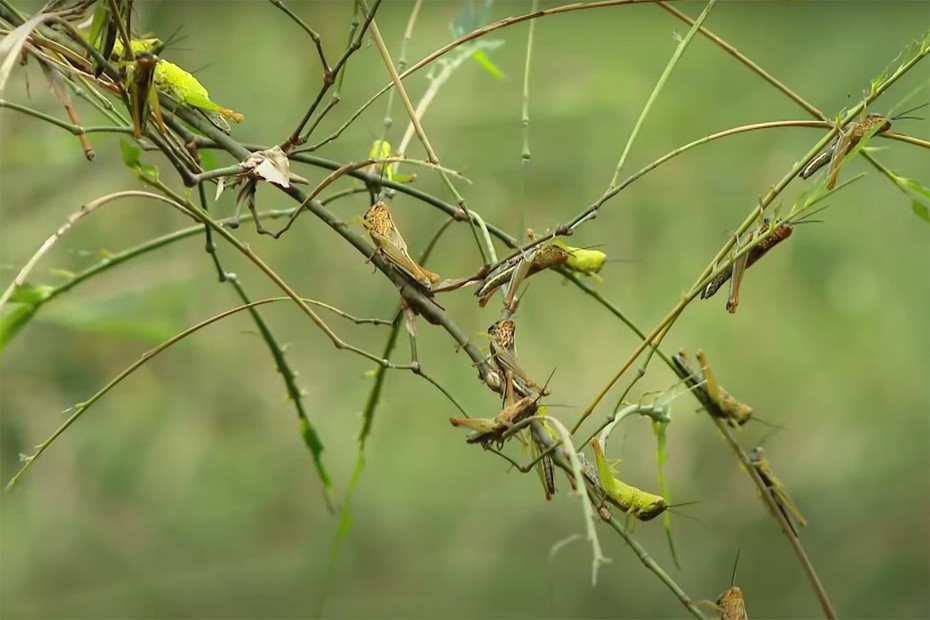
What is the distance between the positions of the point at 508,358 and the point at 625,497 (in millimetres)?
92

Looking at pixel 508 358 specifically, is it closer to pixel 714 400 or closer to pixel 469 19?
pixel 714 400

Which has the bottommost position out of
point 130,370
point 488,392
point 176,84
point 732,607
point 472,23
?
point 732,607

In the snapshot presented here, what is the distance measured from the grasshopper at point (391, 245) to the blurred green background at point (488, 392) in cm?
99

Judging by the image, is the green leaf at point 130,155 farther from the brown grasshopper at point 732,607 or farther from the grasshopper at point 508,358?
the brown grasshopper at point 732,607

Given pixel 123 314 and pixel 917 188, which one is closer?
pixel 917 188

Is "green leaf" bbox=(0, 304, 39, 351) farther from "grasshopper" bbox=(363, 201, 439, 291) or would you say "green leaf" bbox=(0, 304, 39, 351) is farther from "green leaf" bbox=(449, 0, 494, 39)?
"green leaf" bbox=(449, 0, 494, 39)

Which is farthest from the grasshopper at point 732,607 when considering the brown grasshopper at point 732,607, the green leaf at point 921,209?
the green leaf at point 921,209

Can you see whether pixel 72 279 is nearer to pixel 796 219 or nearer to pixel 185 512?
pixel 796 219

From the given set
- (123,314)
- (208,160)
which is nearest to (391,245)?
(208,160)

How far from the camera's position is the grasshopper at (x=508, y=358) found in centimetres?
42

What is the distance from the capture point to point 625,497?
0.46 metres

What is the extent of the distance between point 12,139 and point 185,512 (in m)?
0.78

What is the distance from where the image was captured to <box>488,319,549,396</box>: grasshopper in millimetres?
416

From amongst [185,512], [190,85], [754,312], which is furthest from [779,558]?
[190,85]
